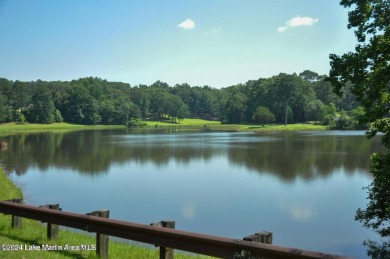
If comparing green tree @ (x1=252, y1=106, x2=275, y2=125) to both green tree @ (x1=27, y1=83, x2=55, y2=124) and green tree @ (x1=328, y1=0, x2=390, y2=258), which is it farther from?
green tree @ (x1=328, y1=0, x2=390, y2=258)

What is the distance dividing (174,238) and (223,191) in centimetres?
2032

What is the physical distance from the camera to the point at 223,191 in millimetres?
25812

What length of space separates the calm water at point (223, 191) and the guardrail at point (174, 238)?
33.0ft

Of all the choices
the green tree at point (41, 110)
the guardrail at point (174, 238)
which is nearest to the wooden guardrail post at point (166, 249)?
the guardrail at point (174, 238)

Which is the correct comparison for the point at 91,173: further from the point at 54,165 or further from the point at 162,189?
the point at 162,189

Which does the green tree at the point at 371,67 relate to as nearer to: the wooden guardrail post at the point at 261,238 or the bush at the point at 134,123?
the wooden guardrail post at the point at 261,238

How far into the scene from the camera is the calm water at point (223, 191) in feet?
57.2

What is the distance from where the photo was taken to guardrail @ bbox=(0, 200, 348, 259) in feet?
15.7

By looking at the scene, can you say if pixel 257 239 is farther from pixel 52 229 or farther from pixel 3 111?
pixel 3 111

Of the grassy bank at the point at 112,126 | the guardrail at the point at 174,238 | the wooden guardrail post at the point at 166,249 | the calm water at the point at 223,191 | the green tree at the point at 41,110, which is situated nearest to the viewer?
the guardrail at the point at 174,238

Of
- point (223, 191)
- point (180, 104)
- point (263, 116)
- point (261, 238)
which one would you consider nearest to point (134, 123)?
point (180, 104)

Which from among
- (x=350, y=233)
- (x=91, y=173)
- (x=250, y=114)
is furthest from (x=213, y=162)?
(x=250, y=114)

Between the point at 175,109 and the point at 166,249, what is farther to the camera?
the point at 175,109

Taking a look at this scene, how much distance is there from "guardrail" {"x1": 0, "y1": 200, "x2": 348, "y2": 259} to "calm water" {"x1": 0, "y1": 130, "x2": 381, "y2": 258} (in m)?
10.1
